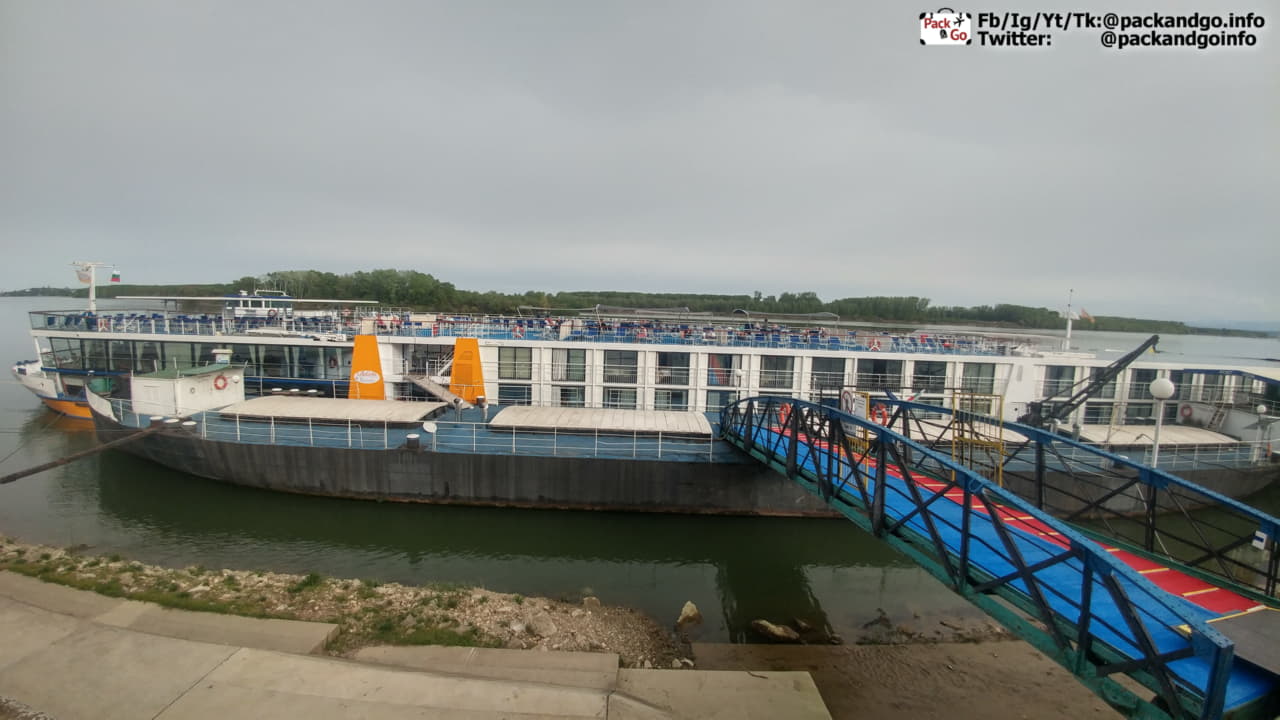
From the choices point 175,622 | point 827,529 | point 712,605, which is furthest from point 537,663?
point 827,529

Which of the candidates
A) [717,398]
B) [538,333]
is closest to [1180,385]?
[717,398]

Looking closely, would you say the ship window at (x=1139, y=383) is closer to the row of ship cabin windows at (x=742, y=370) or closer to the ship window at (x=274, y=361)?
the row of ship cabin windows at (x=742, y=370)

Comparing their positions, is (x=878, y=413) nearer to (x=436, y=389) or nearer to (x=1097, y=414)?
(x=1097, y=414)

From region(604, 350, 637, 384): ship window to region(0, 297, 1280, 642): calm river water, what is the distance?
8184 mm

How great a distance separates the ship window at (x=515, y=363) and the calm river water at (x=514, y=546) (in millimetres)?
8223

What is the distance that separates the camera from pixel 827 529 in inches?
728

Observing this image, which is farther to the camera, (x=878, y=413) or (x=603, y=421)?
(x=878, y=413)

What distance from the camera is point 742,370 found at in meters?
25.2

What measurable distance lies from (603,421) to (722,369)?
25.8ft

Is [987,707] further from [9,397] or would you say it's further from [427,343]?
[9,397]

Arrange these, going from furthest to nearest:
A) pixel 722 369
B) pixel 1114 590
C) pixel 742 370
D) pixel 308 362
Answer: pixel 308 362, pixel 722 369, pixel 742 370, pixel 1114 590

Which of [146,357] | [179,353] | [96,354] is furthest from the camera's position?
[96,354]

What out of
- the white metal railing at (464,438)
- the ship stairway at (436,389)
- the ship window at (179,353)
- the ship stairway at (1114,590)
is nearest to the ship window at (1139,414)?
the ship stairway at (1114,590)

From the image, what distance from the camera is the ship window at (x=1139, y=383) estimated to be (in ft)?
84.2
